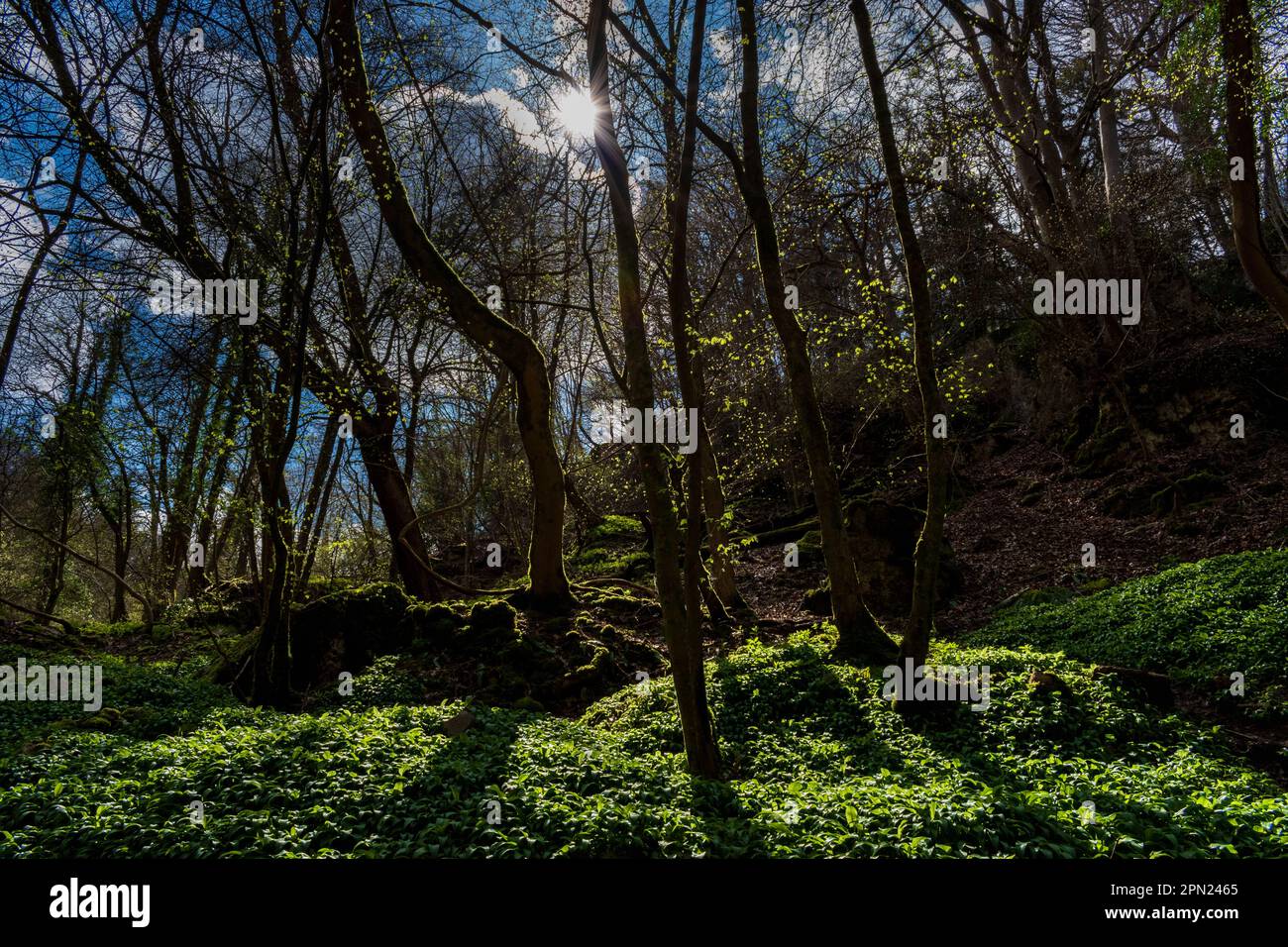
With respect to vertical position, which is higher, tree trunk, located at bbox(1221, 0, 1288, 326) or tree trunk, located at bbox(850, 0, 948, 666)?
Result: tree trunk, located at bbox(1221, 0, 1288, 326)

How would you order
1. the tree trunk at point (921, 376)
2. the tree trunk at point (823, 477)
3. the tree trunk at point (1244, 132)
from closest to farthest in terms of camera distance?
1. the tree trunk at point (921, 376)
2. the tree trunk at point (823, 477)
3. the tree trunk at point (1244, 132)

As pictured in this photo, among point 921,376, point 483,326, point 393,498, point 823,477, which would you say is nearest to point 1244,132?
point 921,376

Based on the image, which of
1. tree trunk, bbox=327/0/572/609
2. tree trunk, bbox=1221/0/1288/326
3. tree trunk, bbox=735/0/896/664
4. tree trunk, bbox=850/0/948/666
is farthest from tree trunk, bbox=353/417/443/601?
tree trunk, bbox=1221/0/1288/326

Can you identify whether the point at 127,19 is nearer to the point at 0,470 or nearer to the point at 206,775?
the point at 206,775

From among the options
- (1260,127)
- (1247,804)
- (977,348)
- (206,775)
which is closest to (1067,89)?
(977,348)

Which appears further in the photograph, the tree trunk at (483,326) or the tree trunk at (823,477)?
the tree trunk at (483,326)

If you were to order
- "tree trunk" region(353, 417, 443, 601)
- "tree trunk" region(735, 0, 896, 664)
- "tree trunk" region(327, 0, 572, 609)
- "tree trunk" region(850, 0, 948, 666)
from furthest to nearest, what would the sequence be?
"tree trunk" region(353, 417, 443, 601)
"tree trunk" region(327, 0, 572, 609)
"tree trunk" region(735, 0, 896, 664)
"tree trunk" region(850, 0, 948, 666)

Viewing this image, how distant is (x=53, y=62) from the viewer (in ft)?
31.1

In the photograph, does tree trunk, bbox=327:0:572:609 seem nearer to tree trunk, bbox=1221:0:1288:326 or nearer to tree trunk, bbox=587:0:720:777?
tree trunk, bbox=587:0:720:777

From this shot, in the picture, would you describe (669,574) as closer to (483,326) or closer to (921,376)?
(921,376)

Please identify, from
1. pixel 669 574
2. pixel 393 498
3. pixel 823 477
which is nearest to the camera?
pixel 669 574

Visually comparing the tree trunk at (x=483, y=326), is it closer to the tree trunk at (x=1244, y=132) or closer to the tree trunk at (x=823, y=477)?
the tree trunk at (x=823, y=477)

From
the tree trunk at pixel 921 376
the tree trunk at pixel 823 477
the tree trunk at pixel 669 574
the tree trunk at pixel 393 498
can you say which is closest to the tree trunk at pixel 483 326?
the tree trunk at pixel 393 498

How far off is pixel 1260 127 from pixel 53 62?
56.7 ft
